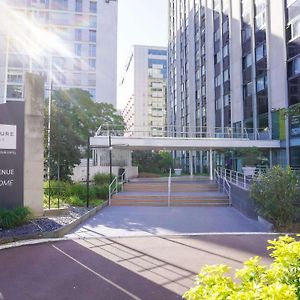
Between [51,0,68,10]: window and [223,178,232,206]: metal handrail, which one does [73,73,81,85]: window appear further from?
[223,178,232,206]: metal handrail

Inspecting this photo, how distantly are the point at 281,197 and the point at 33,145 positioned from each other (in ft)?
25.7

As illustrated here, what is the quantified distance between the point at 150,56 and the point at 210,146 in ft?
269

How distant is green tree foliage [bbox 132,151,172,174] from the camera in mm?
39281

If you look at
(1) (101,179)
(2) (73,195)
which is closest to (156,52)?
(1) (101,179)

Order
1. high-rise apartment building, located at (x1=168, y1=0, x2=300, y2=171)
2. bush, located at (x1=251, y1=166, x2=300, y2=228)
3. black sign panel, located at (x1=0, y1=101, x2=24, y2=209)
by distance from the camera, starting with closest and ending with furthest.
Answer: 1. bush, located at (x1=251, y1=166, x2=300, y2=228)
2. black sign panel, located at (x1=0, y1=101, x2=24, y2=209)
3. high-rise apartment building, located at (x1=168, y1=0, x2=300, y2=171)

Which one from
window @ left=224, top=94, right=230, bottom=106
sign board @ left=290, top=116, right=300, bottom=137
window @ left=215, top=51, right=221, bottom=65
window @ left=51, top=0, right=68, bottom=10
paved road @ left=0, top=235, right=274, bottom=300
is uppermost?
window @ left=51, top=0, right=68, bottom=10

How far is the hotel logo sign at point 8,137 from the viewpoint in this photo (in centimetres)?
1005

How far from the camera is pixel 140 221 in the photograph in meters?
11.8

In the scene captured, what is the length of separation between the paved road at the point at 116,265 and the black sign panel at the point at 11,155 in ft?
8.84

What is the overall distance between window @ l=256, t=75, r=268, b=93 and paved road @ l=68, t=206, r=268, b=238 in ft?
55.3

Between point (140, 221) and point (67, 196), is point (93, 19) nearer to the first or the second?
point (67, 196)

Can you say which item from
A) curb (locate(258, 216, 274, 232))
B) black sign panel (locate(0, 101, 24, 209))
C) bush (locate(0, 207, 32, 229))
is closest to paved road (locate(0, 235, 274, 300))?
curb (locate(258, 216, 274, 232))

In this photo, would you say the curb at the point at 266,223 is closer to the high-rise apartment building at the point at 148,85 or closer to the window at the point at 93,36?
the window at the point at 93,36

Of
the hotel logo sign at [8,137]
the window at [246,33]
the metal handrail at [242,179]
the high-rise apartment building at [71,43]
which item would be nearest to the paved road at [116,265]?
the hotel logo sign at [8,137]
